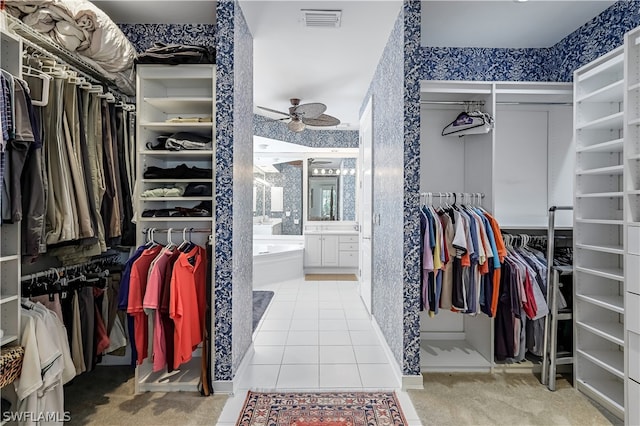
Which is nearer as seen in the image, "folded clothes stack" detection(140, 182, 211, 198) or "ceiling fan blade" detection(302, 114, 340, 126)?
"folded clothes stack" detection(140, 182, 211, 198)

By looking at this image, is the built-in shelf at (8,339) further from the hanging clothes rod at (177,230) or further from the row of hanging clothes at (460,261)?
the row of hanging clothes at (460,261)

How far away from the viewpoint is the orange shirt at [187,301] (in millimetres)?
2189

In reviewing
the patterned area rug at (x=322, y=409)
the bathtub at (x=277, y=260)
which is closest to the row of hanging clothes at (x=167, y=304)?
the patterned area rug at (x=322, y=409)

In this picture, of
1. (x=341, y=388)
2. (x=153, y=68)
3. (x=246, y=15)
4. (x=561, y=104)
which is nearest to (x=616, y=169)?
(x=561, y=104)

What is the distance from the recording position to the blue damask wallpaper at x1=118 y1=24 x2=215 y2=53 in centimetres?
284

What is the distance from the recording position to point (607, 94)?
7.64 feet

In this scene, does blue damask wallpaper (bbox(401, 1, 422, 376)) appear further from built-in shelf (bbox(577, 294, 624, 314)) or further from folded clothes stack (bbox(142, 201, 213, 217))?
folded clothes stack (bbox(142, 201, 213, 217))

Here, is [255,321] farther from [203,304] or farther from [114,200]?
[114,200]

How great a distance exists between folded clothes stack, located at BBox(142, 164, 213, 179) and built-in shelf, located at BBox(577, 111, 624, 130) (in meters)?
2.71

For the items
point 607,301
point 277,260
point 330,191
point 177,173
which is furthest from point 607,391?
point 330,191

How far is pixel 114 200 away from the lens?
230cm

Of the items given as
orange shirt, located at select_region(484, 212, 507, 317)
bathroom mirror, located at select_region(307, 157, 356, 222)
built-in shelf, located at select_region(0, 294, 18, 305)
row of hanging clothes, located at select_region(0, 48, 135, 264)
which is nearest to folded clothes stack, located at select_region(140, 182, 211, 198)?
row of hanging clothes, located at select_region(0, 48, 135, 264)

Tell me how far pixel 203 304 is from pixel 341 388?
1160mm

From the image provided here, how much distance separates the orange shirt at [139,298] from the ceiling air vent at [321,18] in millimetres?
2149
